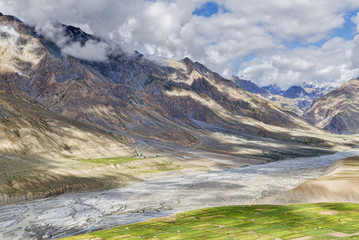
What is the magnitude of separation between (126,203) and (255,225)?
50239 mm

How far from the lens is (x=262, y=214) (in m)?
78.8

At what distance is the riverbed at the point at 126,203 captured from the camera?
79188 millimetres

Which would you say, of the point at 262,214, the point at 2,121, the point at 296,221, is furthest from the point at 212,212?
the point at 2,121

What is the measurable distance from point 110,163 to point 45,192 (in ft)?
203

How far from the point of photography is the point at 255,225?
68438 mm

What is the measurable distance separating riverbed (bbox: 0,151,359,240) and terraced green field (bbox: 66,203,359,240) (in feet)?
39.8

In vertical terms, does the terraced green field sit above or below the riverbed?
below

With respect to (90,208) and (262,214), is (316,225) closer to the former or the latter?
(262,214)

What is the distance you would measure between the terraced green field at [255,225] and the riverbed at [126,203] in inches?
478

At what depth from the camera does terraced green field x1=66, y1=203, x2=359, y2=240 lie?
60.1 m

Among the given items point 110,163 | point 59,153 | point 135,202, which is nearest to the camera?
point 135,202

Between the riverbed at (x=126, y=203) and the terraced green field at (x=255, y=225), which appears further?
the riverbed at (x=126, y=203)

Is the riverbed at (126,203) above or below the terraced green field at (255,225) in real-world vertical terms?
above

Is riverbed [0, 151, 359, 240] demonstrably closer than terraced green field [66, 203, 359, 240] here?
No
